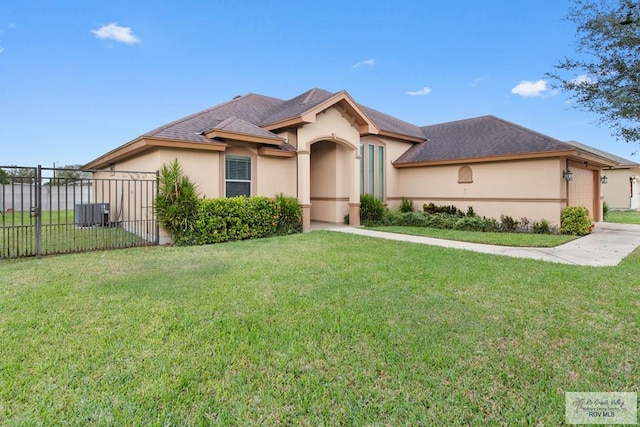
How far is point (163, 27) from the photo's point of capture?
13.2 meters

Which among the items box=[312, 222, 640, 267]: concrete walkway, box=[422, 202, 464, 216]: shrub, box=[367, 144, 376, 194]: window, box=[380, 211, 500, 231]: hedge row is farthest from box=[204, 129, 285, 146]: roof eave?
box=[422, 202, 464, 216]: shrub

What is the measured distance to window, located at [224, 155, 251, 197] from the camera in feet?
36.8

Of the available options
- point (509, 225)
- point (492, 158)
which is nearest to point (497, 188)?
point (492, 158)

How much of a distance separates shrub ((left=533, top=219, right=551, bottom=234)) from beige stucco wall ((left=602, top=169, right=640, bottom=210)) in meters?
19.3

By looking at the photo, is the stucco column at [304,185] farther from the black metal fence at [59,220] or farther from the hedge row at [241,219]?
the black metal fence at [59,220]

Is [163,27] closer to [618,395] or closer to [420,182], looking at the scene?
[420,182]

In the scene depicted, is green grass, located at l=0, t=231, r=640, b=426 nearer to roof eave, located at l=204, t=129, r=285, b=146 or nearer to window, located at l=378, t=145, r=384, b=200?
roof eave, located at l=204, t=129, r=285, b=146

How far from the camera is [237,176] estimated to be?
11.5 m

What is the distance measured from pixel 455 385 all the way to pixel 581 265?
239 inches

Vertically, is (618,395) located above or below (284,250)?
below

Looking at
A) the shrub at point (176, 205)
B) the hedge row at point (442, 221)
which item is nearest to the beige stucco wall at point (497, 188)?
the hedge row at point (442, 221)

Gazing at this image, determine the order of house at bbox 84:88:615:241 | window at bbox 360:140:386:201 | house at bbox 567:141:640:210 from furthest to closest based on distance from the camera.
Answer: house at bbox 567:141:640:210, window at bbox 360:140:386:201, house at bbox 84:88:615:241

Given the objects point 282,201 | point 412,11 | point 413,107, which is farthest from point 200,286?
point 413,107

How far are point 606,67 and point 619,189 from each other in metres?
22.7
